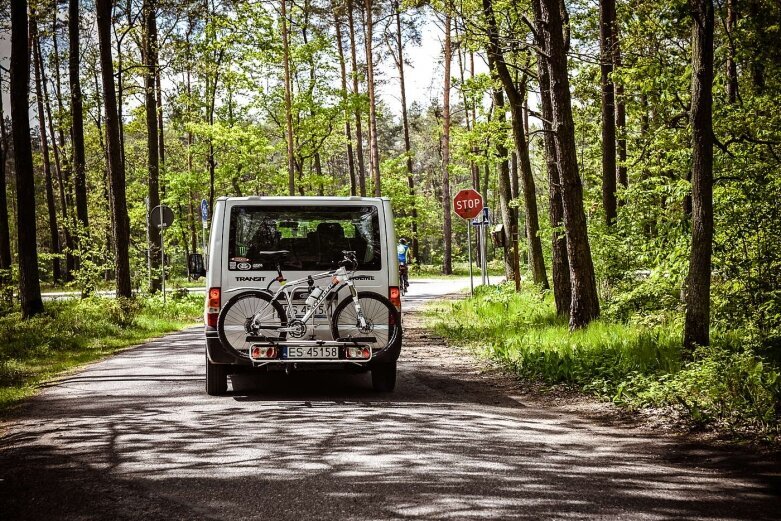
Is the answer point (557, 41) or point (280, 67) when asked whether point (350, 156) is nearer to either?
point (280, 67)

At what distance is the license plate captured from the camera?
28.1ft

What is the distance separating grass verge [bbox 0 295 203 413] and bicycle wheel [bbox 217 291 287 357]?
2705 mm

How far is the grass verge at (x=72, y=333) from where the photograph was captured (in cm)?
1191

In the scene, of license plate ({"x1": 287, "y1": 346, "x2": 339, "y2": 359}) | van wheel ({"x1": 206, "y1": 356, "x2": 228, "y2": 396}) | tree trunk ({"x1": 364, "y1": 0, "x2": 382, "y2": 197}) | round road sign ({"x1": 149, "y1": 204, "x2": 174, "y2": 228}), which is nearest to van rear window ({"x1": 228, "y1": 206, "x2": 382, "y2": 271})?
license plate ({"x1": 287, "y1": 346, "x2": 339, "y2": 359})

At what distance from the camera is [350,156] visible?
47031 mm

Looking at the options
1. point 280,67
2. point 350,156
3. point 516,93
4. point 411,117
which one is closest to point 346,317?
point 516,93

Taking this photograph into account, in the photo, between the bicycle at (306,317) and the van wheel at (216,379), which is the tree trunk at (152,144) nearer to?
the van wheel at (216,379)

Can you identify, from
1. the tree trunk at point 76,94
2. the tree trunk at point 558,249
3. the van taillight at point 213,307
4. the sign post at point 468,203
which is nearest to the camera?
the van taillight at point 213,307

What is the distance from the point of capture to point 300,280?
8.80 meters

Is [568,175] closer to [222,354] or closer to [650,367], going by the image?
[650,367]

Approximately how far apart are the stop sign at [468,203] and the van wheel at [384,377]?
11794 millimetres

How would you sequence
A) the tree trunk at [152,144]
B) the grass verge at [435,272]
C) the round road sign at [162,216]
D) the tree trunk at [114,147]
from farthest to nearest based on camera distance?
the grass verge at [435,272]
the tree trunk at [152,144]
the round road sign at [162,216]
the tree trunk at [114,147]

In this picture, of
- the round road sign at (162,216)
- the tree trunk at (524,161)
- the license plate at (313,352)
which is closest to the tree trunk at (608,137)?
the tree trunk at (524,161)

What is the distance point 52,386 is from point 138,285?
16.1m
